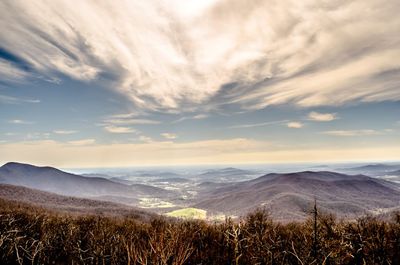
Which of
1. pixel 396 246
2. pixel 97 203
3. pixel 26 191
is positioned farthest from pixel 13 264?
pixel 26 191

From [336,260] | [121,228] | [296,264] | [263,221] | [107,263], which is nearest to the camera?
[336,260]

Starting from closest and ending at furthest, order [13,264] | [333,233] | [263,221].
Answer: [13,264], [333,233], [263,221]

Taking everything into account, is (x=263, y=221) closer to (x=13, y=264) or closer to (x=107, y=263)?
(x=107, y=263)

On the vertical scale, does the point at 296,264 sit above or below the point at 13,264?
below

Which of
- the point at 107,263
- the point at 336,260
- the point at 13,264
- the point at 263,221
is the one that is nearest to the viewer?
the point at 336,260

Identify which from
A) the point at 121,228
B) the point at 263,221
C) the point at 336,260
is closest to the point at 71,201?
the point at 121,228

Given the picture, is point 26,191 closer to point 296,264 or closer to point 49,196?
point 49,196

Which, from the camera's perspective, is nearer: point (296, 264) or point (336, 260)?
point (336, 260)

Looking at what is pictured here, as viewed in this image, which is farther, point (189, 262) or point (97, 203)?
point (97, 203)

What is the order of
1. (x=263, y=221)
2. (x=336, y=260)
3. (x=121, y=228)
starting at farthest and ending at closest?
1. (x=121, y=228)
2. (x=263, y=221)
3. (x=336, y=260)
